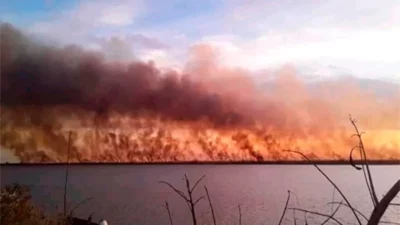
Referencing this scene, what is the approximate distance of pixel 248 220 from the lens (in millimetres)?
35625

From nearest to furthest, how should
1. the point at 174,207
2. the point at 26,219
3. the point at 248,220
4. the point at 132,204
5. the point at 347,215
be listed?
the point at 26,219 < the point at 347,215 < the point at 248,220 < the point at 174,207 < the point at 132,204

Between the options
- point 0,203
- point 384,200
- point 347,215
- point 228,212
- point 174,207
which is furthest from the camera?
point 174,207

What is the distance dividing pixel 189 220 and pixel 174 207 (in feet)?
28.2

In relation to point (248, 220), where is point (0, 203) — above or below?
above

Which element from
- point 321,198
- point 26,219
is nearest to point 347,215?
point 321,198

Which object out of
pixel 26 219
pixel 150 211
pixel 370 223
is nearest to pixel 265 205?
pixel 150 211

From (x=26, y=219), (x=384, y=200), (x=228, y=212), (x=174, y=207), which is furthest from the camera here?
(x=174, y=207)

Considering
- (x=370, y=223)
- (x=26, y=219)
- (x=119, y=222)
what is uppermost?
(x=370, y=223)

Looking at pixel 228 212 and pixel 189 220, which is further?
pixel 228 212

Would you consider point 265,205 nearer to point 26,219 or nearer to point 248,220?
point 248,220

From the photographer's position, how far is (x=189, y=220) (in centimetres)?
3725

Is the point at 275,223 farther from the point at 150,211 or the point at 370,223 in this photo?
the point at 370,223

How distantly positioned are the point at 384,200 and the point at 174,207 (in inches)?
1793

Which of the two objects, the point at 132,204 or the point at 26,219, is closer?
the point at 26,219
